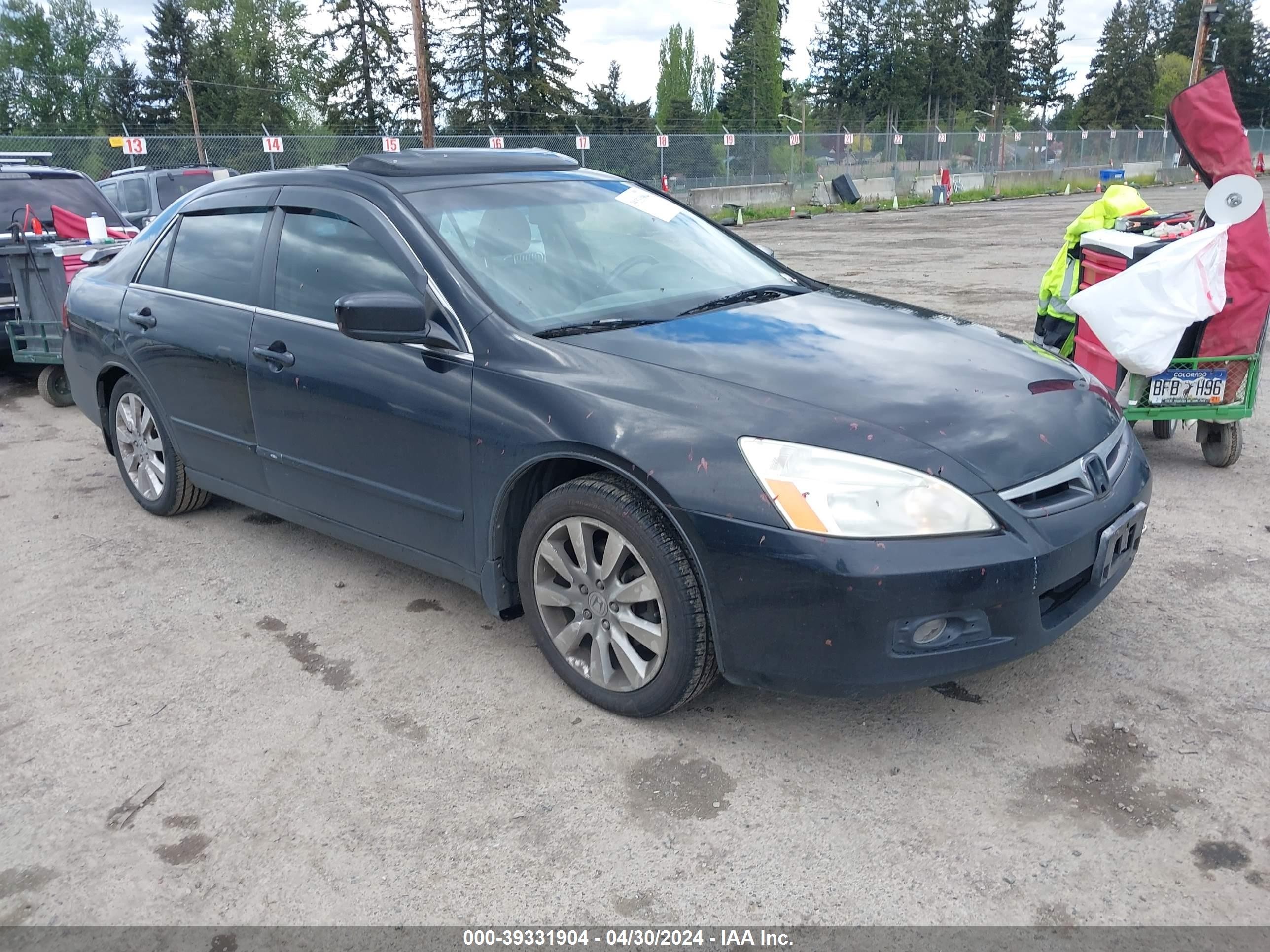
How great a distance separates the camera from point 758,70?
85250mm

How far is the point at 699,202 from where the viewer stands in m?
30.9

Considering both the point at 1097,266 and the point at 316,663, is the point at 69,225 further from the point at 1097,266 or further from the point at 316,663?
the point at 1097,266

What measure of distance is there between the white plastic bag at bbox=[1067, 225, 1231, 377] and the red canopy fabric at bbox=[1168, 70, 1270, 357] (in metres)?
0.11

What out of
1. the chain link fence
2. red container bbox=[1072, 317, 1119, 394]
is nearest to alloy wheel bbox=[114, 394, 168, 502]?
red container bbox=[1072, 317, 1119, 394]

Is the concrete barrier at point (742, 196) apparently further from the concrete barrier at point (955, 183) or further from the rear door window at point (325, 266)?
the rear door window at point (325, 266)

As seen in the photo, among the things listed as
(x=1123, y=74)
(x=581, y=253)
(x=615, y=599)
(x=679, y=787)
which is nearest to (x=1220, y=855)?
(x=679, y=787)

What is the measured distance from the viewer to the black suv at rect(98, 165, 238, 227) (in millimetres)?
15586

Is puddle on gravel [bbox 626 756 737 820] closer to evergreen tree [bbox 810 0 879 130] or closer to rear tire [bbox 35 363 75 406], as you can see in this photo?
rear tire [bbox 35 363 75 406]

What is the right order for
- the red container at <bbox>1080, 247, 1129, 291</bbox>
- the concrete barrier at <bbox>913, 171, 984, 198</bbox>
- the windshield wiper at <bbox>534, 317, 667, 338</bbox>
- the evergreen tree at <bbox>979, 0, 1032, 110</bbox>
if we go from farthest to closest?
the evergreen tree at <bbox>979, 0, 1032, 110</bbox> → the concrete barrier at <bbox>913, 171, 984, 198</bbox> → the red container at <bbox>1080, 247, 1129, 291</bbox> → the windshield wiper at <bbox>534, 317, 667, 338</bbox>

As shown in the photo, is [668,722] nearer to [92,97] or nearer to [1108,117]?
[92,97]

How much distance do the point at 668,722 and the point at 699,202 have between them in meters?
29.1

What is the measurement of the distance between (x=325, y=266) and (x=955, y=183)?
122 feet

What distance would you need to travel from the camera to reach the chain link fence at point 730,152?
80.2ft

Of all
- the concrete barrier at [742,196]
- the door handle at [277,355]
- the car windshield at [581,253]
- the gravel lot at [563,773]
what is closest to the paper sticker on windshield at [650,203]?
the car windshield at [581,253]
